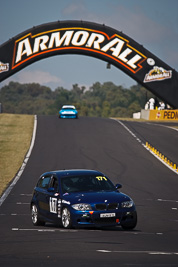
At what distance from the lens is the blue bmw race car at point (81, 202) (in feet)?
44.8

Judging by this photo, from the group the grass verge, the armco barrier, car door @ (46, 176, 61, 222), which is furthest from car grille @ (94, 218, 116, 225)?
the armco barrier

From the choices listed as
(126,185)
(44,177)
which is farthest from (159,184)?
(44,177)

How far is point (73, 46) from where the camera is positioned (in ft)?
212

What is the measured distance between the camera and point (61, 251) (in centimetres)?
1019

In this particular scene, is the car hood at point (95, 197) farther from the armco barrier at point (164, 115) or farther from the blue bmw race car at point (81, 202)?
the armco barrier at point (164, 115)

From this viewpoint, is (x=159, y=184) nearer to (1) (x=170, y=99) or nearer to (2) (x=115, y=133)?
(2) (x=115, y=133)

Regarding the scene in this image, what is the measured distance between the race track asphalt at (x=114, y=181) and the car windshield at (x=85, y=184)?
104 centimetres

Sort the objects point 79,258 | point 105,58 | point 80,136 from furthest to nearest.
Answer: point 105,58 < point 80,136 < point 79,258

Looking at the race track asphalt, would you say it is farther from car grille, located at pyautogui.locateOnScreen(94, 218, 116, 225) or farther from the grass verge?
the grass verge

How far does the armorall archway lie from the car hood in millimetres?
51338

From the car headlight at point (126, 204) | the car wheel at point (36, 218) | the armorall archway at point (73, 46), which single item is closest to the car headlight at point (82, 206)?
the car headlight at point (126, 204)

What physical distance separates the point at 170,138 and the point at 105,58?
67.3 feet

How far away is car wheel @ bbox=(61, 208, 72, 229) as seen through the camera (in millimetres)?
13930

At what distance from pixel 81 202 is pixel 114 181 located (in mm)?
13940
